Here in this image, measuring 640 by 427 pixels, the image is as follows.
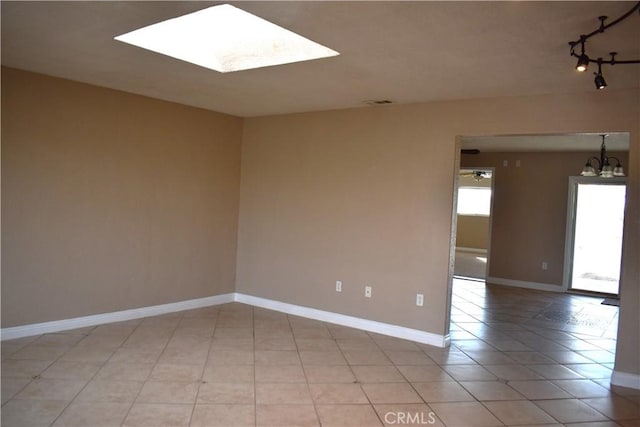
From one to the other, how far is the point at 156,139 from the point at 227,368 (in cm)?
255

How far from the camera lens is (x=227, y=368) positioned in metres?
3.56

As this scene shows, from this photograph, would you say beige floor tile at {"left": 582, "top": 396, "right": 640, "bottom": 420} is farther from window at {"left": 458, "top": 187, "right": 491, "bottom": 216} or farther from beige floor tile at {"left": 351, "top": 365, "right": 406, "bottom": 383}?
window at {"left": 458, "top": 187, "right": 491, "bottom": 216}

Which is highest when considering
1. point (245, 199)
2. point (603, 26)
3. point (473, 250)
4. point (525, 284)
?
point (603, 26)

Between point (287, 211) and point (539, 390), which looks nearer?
point (539, 390)

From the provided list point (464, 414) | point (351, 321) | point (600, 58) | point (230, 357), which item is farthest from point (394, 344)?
point (600, 58)

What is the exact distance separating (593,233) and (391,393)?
241 inches

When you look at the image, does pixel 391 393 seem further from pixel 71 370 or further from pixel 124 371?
pixel 71 370

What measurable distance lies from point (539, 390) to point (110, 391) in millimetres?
3017

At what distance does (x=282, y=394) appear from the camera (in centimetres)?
314

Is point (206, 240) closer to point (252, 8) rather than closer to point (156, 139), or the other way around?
point (156, 139)

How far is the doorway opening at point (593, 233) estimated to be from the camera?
757cm

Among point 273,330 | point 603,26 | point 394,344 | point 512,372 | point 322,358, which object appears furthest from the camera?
point 273,330

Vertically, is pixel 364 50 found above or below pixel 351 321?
above

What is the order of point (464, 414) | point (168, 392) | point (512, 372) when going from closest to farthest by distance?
point (464, 414) → point (168, 392) → point (512, 372)
